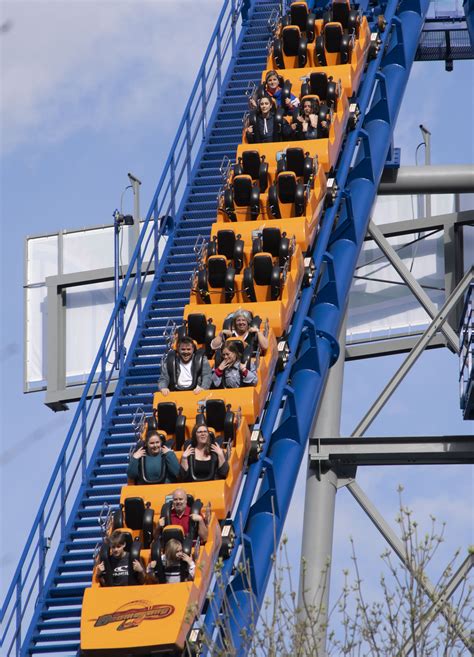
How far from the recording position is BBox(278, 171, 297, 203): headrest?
16.8 meters

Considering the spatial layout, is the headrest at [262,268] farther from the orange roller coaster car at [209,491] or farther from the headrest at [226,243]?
the orange roller coaster car at [209,491]

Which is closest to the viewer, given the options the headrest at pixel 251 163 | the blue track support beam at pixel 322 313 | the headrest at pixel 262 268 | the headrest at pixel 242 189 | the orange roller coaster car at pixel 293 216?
the blue track support beam at pixel 322 313

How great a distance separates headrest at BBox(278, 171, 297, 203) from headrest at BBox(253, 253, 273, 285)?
1.21 metres

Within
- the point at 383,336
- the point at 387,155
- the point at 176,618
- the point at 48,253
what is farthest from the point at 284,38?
the point at 176,618

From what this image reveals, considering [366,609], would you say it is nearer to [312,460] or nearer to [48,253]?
[312,460]

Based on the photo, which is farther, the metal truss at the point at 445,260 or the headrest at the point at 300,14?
the metal truss at the point at 445,260

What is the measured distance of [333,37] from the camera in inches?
762

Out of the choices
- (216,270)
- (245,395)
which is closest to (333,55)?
(216,270)

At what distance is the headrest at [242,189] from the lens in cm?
1712

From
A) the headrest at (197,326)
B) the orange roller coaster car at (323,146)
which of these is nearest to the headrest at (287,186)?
the orange roller coaster car at (323,146)

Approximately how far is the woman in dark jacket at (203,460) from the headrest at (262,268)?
2.25 meters

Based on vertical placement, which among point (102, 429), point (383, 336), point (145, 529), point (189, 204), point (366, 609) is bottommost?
point (366, 609)

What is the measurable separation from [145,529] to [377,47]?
7723mm

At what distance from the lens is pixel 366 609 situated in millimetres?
10000
